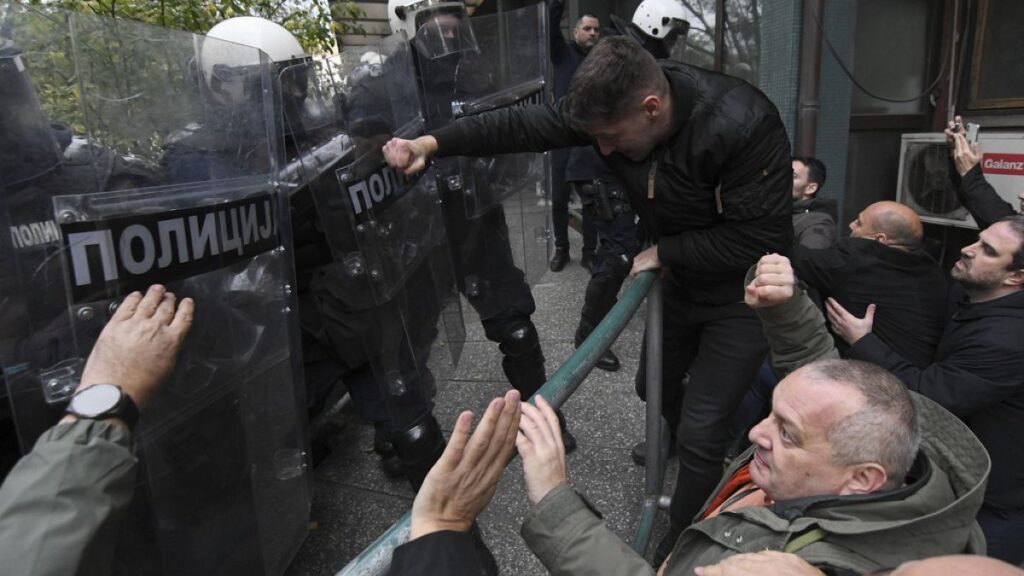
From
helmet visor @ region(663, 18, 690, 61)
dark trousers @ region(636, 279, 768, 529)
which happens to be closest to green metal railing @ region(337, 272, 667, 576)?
dark trousers @ region(636, 279, 768, 529)

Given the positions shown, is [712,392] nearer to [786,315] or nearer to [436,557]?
[786,315]

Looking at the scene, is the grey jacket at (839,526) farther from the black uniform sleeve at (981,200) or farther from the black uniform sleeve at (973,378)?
the black uniform sleeve at (981,200)

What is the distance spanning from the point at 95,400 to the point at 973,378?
232 cm

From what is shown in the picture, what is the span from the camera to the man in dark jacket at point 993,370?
2.00 metres

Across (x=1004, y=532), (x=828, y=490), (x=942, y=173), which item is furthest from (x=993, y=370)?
(x=942, y=173)

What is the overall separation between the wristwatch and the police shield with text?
4.88ft

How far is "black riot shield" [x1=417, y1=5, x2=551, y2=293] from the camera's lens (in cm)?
262

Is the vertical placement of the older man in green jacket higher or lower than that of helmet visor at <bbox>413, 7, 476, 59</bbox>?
lower

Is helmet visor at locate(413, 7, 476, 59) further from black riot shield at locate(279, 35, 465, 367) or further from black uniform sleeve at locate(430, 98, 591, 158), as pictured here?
black uniform sleeve at locate(430, 98, 591, 158)

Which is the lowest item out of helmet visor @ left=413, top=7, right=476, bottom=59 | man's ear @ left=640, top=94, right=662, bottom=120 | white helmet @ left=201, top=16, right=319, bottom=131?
man's ear @ left=640, top=94, right=662, bottom=120

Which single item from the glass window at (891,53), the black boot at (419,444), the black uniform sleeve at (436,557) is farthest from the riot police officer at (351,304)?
the glass window at (891,53)

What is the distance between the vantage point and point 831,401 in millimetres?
1279

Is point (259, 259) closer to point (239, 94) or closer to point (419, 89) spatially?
point (239, 94)

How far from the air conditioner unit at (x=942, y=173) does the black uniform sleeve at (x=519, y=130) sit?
3019mm
